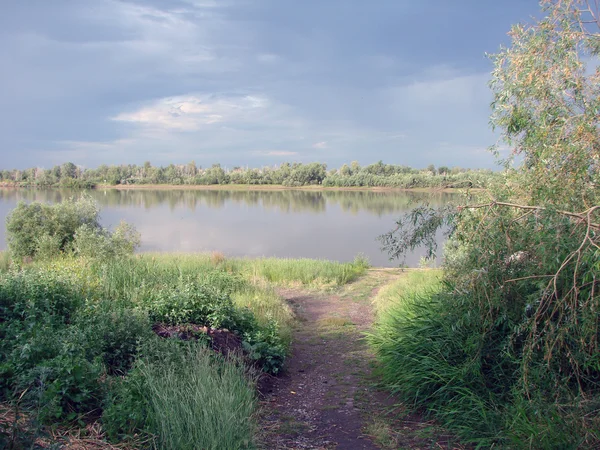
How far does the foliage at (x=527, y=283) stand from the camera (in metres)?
3.91

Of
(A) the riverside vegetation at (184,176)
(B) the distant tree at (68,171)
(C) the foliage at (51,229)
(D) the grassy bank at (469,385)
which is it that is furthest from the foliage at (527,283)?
(B) the distant tree at (68,171)

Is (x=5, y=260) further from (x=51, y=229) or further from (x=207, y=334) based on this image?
(x=207, y=334)

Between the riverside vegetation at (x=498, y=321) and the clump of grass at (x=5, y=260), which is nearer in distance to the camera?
the riverside vegetation at (x=498, y=321)

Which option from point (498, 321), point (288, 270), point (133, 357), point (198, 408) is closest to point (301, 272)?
point (288, 270)

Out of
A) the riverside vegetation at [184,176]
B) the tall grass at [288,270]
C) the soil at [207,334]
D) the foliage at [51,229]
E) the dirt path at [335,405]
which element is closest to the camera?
the dirt path at [335,405]

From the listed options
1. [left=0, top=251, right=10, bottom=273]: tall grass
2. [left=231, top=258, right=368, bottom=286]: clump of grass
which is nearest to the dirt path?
[left=231, top=258, right=368, bottom=286]: clump of grass

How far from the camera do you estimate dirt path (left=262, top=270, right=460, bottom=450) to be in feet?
14.3

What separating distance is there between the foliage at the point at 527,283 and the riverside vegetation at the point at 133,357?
197 centimetres

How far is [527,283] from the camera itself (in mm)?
4527

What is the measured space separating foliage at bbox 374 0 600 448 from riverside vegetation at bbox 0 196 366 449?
77.6 inches

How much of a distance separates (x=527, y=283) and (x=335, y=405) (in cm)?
237

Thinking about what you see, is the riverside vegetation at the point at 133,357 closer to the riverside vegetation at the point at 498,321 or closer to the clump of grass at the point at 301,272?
the riverside vegetation at the point at 498,321

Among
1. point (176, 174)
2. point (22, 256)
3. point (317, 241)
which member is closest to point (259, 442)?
point (22, 256)

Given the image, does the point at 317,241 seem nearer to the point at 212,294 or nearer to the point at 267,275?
the point at 267,275
